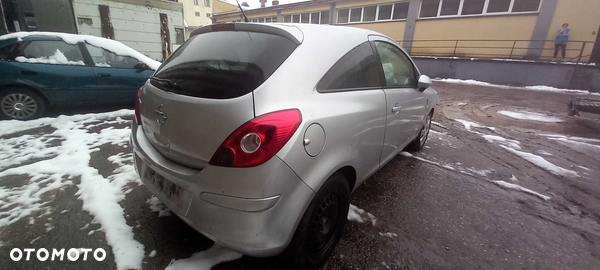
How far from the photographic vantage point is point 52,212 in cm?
210

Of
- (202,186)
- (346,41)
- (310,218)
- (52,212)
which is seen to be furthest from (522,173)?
(52,212)

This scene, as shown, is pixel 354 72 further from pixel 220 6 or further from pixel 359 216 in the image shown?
pixel 220 6

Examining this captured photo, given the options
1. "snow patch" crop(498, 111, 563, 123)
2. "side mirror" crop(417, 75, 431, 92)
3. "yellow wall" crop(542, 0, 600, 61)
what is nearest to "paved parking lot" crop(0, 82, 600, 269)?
"side mirror" crop(417, 75, 431, 92)

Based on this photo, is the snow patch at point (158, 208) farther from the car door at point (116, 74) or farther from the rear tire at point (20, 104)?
the rear tire at point (20, 104)

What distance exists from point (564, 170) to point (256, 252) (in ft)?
14.0

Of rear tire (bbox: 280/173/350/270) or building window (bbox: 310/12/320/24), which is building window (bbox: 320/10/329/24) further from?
rear tire (bbox: 280/173/350/270)

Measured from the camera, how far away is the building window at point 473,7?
12.0m

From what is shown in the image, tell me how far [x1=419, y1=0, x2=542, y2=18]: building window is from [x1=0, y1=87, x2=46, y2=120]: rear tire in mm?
17238

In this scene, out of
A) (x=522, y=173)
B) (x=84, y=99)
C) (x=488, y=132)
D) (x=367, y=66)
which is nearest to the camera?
(x=367, y=66)

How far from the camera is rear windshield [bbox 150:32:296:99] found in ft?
4.57

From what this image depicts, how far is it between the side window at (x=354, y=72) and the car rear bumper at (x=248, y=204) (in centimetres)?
63

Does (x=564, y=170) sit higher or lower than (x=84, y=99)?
lower

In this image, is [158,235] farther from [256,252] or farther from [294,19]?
[294,19]

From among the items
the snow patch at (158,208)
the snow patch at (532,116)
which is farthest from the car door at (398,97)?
the snow patch at (532,116)
